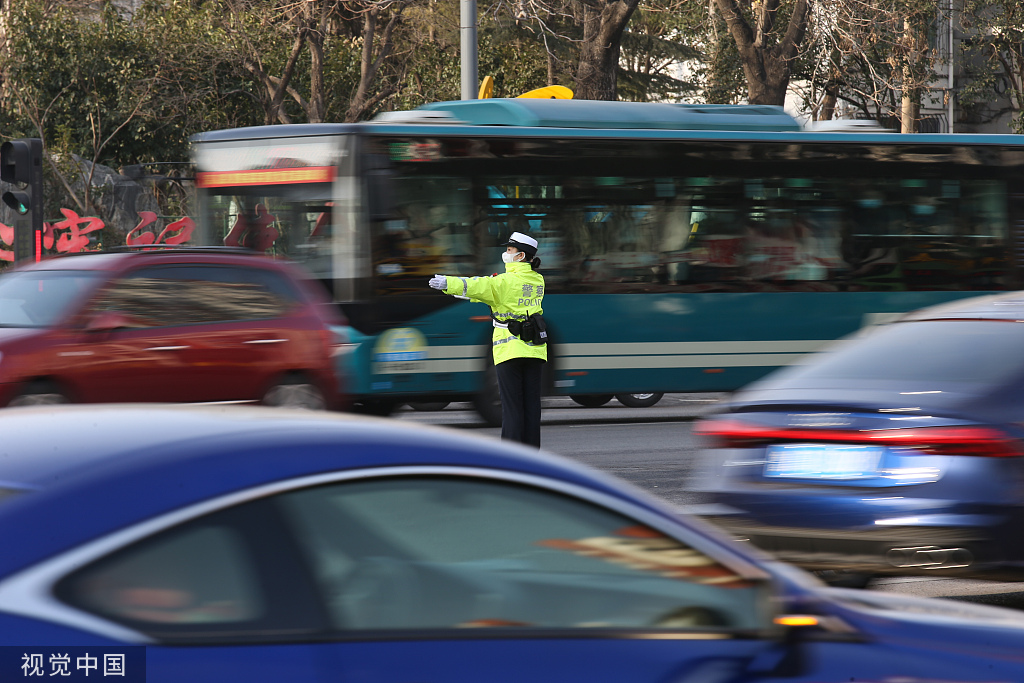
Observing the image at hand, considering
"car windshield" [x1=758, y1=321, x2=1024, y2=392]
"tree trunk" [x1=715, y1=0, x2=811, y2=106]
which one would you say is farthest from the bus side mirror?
"tree trunk" [x1=715, y1=0, x2=811, y2=106]

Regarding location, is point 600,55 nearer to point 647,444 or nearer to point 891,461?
point 647,444

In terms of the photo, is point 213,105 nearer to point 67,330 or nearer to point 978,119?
point 978,119

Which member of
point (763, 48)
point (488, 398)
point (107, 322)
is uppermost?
point (763, 48)

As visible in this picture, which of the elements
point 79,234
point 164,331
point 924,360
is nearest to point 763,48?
point 79,234

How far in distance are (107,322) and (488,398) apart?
4445mm

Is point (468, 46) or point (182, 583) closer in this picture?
point (182, 583)

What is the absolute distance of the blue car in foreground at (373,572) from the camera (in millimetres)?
2354

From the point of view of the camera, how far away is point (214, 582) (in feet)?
7.98

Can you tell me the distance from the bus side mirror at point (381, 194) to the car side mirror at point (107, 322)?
312cm

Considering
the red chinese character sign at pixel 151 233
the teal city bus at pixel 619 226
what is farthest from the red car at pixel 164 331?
the red chinese character sign at pixel 151 233

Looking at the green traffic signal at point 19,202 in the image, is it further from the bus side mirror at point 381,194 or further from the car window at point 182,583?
the car window at point 182,583

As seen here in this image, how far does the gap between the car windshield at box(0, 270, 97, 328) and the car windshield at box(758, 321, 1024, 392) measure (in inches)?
239

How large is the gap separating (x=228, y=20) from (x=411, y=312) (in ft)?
68.7

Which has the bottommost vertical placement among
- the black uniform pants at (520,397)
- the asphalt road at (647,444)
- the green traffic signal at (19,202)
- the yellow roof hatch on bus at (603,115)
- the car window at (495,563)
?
the asphalt road at (647,444)
